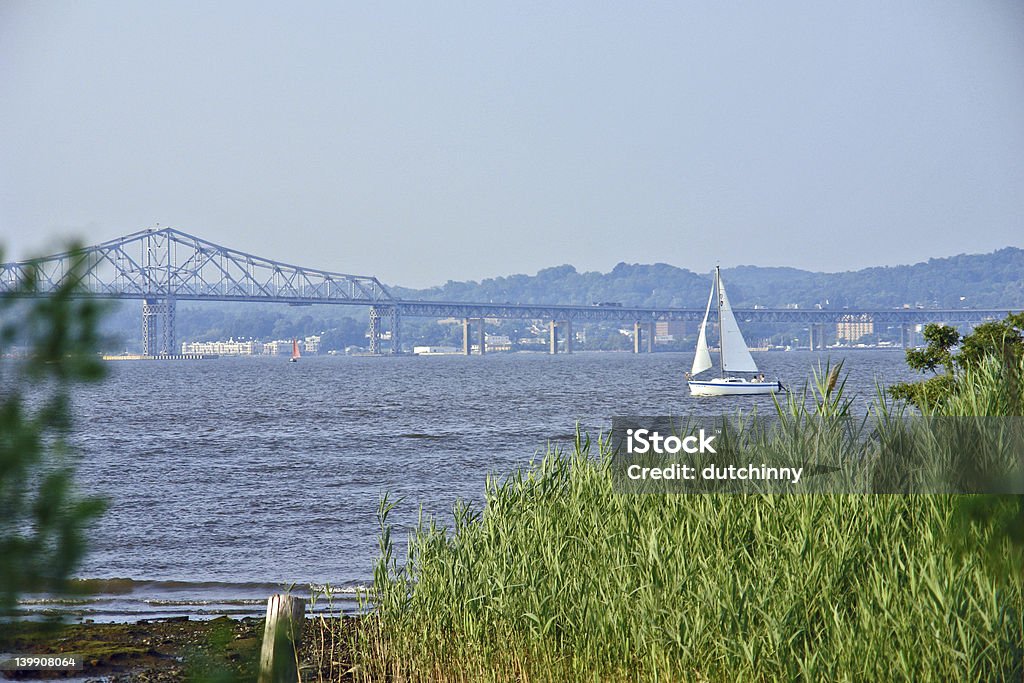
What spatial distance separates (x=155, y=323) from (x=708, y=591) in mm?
99753

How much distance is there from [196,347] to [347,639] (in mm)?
140202

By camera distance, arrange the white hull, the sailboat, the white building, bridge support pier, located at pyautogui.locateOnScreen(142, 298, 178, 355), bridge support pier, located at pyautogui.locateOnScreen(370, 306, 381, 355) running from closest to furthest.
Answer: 1. the white hull
2. the sailboat
3. bridge support pier, located at pyautogui.locateOnScreen(142, 298, 178, 355)
4. bridge support pier, located at pyautogui.locateOnScreen(370, 306, 381, 355)
5. the white building

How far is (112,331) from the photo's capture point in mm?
2020

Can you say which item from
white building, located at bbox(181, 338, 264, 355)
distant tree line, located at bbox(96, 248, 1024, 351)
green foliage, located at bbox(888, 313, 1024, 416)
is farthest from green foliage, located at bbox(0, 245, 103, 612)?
white building, located at bbox(181, 338, 264, 355)

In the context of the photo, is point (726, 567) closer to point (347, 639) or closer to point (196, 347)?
point (347, 639)

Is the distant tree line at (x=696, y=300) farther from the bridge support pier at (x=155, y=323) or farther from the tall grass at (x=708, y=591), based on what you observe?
the tall grass at (x=708, y=591)

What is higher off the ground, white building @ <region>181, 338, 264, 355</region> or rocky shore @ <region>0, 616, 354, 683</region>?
rocky shore @ <region>0, 616, 354, 683</region>

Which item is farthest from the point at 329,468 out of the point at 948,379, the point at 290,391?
the point at 290,391

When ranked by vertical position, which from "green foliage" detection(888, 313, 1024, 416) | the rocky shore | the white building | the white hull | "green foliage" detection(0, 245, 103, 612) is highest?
"green foliage" detection(0, 245, 103, 612)

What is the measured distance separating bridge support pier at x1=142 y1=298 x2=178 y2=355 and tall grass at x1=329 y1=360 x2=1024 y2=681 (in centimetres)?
9259

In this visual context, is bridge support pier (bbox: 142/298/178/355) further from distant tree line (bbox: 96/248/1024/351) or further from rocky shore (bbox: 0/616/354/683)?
rocky shore (bbox: 0/616/354/683)

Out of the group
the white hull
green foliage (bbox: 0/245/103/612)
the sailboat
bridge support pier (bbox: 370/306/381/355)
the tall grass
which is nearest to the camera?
green foliage (bbox: 0/245/103/612)

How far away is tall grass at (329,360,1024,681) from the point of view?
4711 mm

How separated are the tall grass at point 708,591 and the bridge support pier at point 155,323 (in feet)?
304
